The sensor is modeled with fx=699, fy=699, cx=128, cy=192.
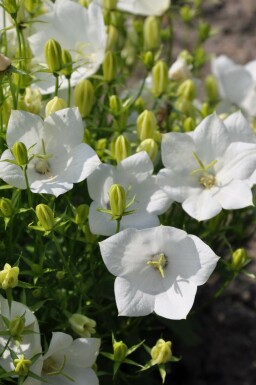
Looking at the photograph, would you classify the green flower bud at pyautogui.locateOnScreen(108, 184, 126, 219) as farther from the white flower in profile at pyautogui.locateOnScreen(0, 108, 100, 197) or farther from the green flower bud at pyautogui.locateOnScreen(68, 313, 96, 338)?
the green flower bud at pyautogui.locateOnScreen(68, 313, 96, 338)

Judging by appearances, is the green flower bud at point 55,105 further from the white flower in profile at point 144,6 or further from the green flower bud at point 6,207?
the white flower in profile at point 144,6

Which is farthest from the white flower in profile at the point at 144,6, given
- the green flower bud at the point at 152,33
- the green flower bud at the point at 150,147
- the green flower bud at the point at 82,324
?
the green flower bud at the point at 82,324

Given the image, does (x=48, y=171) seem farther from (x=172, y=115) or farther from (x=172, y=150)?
(x=172, y=115)

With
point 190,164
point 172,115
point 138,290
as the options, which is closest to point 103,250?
point 138,290

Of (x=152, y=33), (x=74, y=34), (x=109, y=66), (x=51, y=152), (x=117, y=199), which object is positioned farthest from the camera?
(x=152, y=33)

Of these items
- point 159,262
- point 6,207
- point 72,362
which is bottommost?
point 72,362

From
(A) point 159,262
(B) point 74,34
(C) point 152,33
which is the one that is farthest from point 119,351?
(C) point 152,33

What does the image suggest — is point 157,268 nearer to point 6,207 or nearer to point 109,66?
point 6,207
